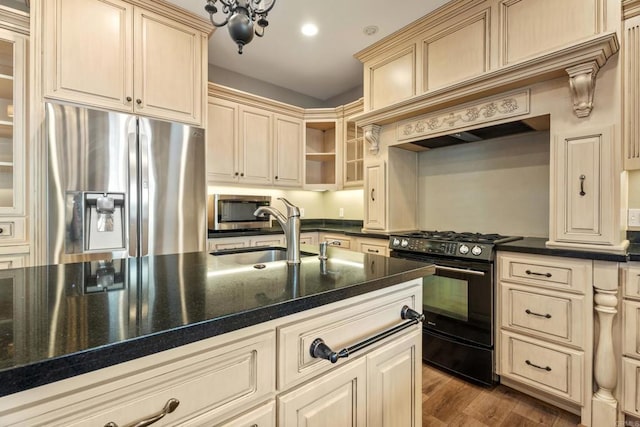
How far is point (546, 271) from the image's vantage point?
1.94m

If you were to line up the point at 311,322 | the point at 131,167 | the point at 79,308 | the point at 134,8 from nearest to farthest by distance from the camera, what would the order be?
the point at 79,308, the point at 311,322, the point at 131,167, the point at 134,8

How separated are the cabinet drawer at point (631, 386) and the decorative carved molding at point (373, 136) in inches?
94.1

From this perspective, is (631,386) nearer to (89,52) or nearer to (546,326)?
(546,326)

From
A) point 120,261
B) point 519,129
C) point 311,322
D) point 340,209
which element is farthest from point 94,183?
point 519,129

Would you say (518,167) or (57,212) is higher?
(518,167)

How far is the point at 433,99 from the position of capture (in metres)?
2.54

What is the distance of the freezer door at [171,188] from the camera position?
7.73 feet

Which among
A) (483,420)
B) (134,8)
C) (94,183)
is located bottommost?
(483,420)

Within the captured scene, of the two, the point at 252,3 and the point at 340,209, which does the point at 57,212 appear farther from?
the point at 340,209

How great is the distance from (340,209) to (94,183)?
2.95 meters

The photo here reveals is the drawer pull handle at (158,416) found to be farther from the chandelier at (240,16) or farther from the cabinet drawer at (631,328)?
the cabinet drawer at (631,328)

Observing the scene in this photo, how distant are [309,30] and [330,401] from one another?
304 cm

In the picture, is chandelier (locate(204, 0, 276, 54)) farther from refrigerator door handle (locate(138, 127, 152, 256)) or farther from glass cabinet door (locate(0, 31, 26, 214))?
glass cabinet door (locate(0, 31, 26, 214))

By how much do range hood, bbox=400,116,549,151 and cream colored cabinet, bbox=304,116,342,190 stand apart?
1.18 metres
